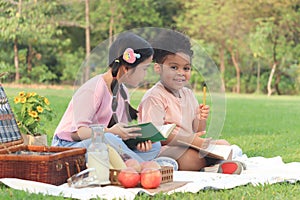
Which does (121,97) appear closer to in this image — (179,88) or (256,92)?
(179,88)

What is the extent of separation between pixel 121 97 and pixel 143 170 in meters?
0.65

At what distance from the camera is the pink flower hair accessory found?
3643 millimetres

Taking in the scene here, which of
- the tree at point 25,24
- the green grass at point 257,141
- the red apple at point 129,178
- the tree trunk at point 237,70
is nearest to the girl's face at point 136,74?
the green grass at point 257,141

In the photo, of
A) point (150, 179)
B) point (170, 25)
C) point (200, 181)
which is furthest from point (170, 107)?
point (170, 25)

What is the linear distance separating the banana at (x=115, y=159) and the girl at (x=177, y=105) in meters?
0.49

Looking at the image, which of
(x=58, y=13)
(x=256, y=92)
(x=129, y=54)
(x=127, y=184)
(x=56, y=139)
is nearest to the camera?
(x=127, y=184)

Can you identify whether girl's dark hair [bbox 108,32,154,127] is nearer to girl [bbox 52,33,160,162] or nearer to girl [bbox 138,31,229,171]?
girl [bbox 52,33,160,162]

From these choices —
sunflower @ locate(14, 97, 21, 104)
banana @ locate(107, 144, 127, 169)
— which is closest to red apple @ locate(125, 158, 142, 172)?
banana @ locate(107, 144, 127, 169)

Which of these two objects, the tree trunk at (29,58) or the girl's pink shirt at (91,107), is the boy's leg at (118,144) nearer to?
the girl's pink shirt at (91,107)

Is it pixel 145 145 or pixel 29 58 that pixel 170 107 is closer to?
pixel 145 145

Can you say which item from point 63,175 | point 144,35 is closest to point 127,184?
point 63,175

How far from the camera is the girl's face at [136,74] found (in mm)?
3674

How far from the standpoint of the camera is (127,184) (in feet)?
10.8

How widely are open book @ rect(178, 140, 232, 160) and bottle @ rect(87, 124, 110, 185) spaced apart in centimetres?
76
